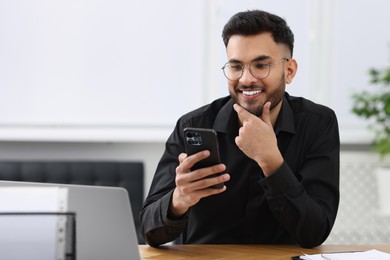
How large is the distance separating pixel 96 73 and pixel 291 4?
46.6 inches

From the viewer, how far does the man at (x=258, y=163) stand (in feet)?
5.68

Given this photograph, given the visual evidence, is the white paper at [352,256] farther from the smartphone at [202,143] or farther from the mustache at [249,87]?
the mustache at [249,87]

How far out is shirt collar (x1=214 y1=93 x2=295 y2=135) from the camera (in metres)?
1.98

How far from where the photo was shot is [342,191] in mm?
3592

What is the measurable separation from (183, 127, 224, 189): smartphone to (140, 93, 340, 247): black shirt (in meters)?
0.21

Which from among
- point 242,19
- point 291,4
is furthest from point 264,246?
point 291,4

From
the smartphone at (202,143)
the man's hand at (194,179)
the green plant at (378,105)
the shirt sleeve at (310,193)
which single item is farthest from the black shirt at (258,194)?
the green plant at (378,105)

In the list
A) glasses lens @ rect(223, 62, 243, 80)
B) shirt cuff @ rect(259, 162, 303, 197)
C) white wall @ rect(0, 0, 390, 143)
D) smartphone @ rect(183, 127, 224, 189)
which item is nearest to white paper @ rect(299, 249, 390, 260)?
shirt cuff @ rect(259, 162, 303, 197)

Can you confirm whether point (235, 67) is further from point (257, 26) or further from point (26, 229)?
point (26, 229)

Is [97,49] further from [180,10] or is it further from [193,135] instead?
[193,135]

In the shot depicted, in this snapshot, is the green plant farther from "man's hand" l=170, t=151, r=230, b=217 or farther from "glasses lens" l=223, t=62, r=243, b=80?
"man's hand" l=170, t=151, r=230, b=217

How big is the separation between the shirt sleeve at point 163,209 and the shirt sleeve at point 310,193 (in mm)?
271

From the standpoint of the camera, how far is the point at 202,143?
1550 millimetres

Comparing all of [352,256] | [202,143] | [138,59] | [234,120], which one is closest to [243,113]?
[234,120]
